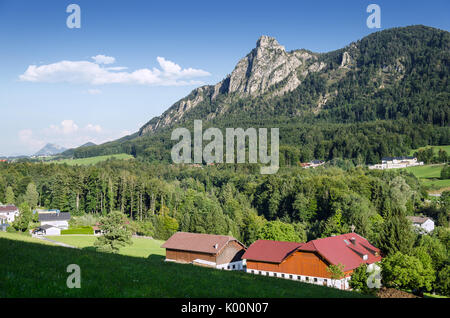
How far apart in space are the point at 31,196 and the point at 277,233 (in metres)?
80.3

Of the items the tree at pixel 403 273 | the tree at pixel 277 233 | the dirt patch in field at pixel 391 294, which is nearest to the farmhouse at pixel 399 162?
the tree at pixel 277 233

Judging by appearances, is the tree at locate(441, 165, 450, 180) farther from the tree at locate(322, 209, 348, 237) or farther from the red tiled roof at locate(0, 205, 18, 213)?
the red tiled roof at locate(0, 205, 18, 213)

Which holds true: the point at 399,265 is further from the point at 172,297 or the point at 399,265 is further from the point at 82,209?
the point at 82,209

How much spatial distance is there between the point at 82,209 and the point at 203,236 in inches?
2491

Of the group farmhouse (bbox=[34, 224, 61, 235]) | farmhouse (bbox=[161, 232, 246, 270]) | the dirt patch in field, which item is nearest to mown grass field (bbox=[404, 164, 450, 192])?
farmhouse (bbox=[161, 232, 246, 270])

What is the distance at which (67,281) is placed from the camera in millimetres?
13867

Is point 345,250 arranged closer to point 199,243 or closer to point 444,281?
point 444,281

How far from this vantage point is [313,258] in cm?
4275

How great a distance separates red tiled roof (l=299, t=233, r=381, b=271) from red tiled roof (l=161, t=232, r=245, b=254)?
12.0 metres

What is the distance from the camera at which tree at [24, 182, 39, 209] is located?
357 ft

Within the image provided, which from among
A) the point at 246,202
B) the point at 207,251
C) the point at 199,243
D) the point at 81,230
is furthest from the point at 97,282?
the point at 246,202

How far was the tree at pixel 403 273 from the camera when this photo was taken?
3494cm
